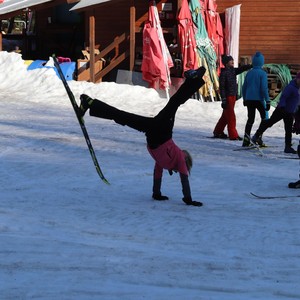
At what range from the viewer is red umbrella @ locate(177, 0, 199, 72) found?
64.0ft

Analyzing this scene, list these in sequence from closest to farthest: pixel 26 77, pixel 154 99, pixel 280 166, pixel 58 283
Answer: pixel 58 283 → pixel 280 166 → pixel 154 99 → pixel 26 77

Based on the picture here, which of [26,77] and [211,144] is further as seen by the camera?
[26,77]

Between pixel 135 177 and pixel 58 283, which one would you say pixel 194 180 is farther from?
pixel 58 283

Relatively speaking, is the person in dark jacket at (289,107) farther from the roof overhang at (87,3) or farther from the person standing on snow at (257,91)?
the roof overhang at (87,3)

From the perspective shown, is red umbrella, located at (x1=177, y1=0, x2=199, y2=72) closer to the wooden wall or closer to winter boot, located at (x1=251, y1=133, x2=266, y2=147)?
the wooden wall

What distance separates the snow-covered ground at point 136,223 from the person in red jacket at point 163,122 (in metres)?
0.47

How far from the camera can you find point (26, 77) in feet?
68.9

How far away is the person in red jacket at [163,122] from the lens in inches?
311

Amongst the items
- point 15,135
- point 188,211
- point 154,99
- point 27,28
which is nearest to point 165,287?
point 188,211

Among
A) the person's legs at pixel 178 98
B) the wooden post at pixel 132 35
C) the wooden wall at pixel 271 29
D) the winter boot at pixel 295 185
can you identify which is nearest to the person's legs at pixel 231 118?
the winter boot at pixel 295 185

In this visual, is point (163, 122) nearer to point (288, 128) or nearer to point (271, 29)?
point (288, 128)

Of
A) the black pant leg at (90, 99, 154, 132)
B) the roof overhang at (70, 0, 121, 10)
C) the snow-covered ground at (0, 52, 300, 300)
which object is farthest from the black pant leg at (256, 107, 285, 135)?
the roof overhang at (70, 0, 121, 10)

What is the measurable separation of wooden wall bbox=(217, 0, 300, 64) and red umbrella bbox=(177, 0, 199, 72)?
2.42m

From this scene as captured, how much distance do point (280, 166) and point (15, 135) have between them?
466cm
